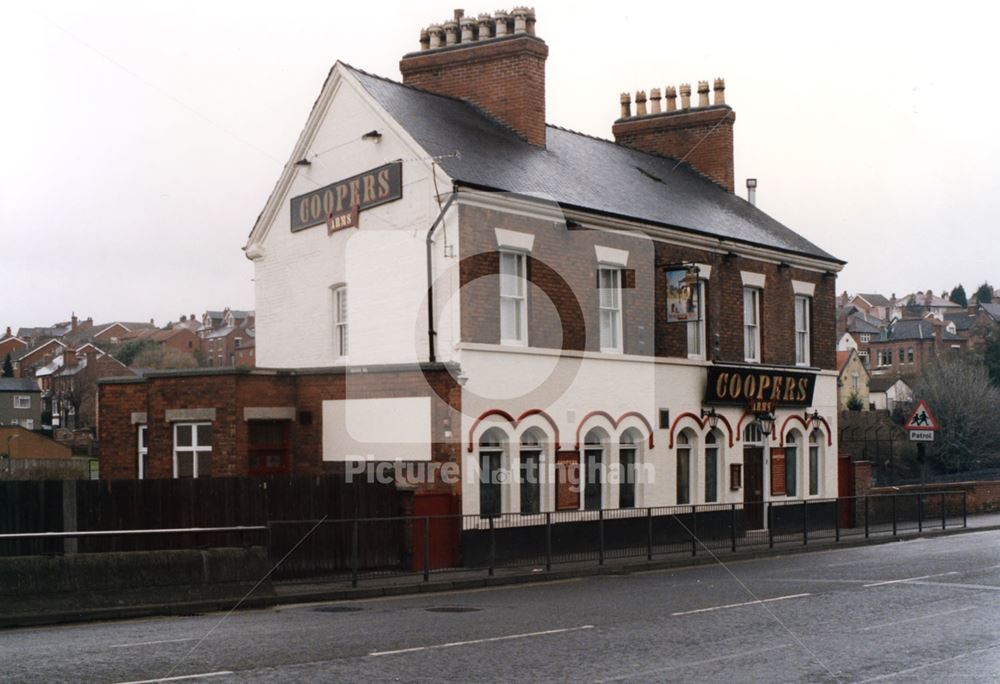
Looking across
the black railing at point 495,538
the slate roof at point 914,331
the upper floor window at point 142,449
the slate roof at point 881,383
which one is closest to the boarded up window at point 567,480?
the black railing at point 495,538

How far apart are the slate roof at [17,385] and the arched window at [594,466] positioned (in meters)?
98.5

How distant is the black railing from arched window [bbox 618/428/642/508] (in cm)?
99

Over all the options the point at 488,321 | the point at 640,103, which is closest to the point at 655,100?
the point at 640,103

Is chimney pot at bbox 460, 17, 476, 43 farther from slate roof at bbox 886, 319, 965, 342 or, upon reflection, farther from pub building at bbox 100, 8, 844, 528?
slate roof at bbox 886, 319, 965, 342

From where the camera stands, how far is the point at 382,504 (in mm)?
22203

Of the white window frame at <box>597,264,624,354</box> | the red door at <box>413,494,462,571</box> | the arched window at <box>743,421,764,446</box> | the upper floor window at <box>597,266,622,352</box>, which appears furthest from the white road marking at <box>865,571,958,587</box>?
the arched window at <box>743,421,764,446</box>

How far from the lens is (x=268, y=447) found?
82.3ft

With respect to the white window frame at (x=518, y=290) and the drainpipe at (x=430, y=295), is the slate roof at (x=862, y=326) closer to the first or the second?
the white window frame at (x=518, y=290)

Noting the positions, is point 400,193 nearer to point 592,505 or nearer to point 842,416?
point 592,505

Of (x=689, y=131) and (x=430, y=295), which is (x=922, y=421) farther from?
(x=430, y=295)

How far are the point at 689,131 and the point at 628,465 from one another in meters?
13.3

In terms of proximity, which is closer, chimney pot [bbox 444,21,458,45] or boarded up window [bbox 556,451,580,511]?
boarded up window [bbox 556,451,580,511]

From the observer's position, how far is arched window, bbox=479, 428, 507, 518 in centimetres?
2438

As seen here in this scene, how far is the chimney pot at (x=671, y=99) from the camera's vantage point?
37.4 m
